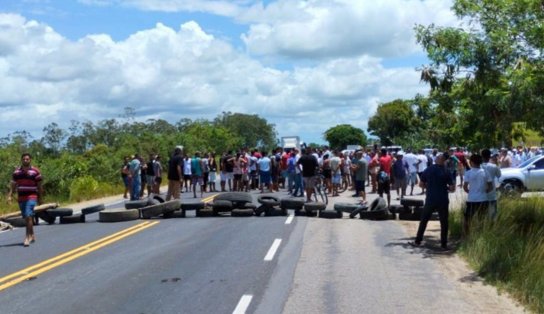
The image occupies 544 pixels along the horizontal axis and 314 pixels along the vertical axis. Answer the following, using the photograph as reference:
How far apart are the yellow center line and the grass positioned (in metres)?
7.00

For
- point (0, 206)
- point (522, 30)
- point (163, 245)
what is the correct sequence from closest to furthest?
1. point (522, 30)
2. point (163, 245)
3. point (0, 206)

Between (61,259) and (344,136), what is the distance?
128842 millimetres

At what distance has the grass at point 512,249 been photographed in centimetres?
920

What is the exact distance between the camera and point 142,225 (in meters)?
17.6

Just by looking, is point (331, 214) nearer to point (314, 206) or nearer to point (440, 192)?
point (314, 206)

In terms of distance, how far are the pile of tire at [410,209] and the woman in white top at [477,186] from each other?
4530 mm

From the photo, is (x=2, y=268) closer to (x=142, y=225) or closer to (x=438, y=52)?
(x=142, y=225)

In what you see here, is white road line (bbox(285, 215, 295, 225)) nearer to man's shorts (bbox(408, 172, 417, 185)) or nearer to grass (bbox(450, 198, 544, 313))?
grass (bbox(450, 198, 544, 313))

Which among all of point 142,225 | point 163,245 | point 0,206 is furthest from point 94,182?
point 163,245

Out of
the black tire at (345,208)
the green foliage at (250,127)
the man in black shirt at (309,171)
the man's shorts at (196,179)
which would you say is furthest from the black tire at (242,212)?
the green foliage at (250,127)

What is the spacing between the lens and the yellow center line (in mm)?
10523

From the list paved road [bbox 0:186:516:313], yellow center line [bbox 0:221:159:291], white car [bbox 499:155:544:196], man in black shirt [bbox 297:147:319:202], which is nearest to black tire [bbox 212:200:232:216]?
paved road [bbox 0:186:516:313]

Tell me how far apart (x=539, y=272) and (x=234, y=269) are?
450 centimetres

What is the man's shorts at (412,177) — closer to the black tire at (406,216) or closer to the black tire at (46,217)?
the black tire at (406,216)
